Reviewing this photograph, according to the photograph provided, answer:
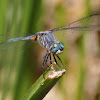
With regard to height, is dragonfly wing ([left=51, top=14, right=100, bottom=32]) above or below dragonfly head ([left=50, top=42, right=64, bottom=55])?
above

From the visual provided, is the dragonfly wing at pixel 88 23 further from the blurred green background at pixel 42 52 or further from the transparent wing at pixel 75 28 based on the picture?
the blurred green background at pixel 42 52

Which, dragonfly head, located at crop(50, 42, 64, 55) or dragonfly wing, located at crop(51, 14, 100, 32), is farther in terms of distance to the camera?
dragonfly wing, located at crop(51, 14, 100, 32)

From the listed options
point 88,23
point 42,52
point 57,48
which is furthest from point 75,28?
point 42,52

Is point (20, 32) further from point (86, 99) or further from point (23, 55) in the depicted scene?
point (86, 99)

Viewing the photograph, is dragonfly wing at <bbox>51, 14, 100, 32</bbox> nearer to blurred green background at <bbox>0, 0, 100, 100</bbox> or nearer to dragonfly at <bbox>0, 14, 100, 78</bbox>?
dragonfly at <bbox>0, 14, 100, 78</bbox>

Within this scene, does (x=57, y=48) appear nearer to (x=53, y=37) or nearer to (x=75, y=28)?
(x=53, y=37)

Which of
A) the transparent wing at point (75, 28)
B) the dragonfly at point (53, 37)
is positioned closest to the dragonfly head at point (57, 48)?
the dragonfly at point (53, 37)

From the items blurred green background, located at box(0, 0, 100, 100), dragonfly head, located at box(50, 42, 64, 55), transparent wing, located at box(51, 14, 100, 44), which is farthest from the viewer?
blurred green background, located at box(0, 0, 100, 100)

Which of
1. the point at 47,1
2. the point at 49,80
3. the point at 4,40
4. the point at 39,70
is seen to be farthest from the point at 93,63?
the point at 49,80

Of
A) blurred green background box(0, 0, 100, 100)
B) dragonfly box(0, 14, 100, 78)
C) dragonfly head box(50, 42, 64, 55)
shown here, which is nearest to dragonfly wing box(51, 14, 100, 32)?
dragonfly box(0, 14, 100, 78)
